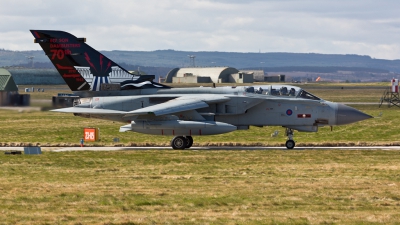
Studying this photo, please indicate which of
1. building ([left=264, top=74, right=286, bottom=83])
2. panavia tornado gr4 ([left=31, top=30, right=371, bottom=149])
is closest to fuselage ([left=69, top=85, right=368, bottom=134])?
panavia tornado gr4 ([left=31, top=30, right=371, bottom=149])

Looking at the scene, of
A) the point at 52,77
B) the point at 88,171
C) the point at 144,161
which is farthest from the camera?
the point at 52,77

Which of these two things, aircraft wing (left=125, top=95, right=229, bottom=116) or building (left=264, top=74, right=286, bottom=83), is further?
building (left=264, top=74, right=286, bottom=83)

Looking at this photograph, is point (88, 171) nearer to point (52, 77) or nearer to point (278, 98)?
point (278, 98)

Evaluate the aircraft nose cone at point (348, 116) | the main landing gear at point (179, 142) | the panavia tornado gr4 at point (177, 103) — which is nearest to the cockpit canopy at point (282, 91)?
the panavia tornado gr4 at point (177, 103)

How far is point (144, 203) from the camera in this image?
46.3ft

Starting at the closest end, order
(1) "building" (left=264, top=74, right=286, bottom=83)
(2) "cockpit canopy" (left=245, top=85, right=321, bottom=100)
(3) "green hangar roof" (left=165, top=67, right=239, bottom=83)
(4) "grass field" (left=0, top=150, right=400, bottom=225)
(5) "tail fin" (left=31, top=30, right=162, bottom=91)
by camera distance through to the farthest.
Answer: (4) "grass field" (left=0, top=150, right=400, bottom=225)
(2) "cockpit canopy" (left=245, top=85, right=321, bottom=100)
(5) "tail fin" (left=31, top=30, right=162, bottom=91)
(3) "green hangar roof" (left=165, top=67, right=239, bottom=83)
(1) "building" (left=264, top=74, right=286, bottom=83)

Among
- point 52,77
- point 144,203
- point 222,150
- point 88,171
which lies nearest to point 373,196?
point 144,203

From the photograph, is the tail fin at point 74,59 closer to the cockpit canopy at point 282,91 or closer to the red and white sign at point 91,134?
the red and white sign at point 91,134

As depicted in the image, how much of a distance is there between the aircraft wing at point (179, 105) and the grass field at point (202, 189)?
265 cm

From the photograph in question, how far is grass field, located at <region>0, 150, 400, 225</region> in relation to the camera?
12.8 metres

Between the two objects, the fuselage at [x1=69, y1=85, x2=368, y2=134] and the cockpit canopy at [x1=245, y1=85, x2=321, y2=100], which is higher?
the cockpit canopy at [x1=245, y1=85, x2=321, y2=100]

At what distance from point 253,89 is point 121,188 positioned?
13017 mm

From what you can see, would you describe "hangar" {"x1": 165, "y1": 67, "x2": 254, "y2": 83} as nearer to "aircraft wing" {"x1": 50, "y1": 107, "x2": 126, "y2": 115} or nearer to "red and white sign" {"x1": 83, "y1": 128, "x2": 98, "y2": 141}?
"red and white sign" {"x1": 83, "y1": 128, "x2": 98, "y2": 141}

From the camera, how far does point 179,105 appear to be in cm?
2705
